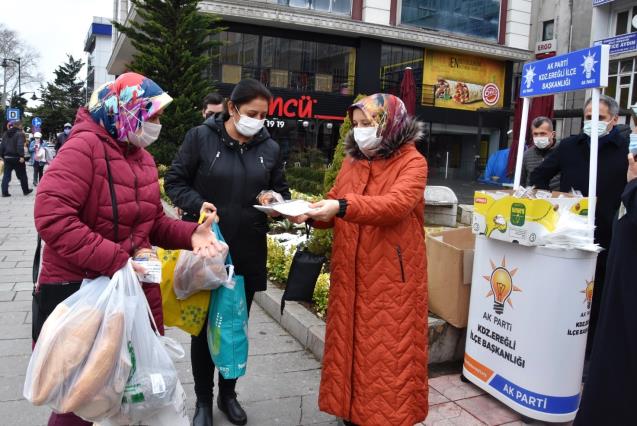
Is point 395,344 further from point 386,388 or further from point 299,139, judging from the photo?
point 299,139

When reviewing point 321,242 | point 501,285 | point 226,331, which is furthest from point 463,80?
point 226,331

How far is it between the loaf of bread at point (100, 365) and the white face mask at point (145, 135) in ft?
2.45

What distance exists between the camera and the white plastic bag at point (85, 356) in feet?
6.31

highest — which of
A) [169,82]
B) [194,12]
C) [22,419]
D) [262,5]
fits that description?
[262,5]

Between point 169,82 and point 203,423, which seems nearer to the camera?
point 203,423

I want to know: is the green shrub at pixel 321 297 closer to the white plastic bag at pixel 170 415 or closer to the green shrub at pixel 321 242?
the green shrub at pixel 321 242

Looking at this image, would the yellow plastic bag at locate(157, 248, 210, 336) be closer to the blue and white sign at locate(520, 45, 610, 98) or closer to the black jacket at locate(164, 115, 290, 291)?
the black jacket at locate(164, 115, 290, 291)

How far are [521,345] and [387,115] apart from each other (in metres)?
1.73

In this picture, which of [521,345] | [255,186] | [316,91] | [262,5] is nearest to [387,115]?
[255,186]

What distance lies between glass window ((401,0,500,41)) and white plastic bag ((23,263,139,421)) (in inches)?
959

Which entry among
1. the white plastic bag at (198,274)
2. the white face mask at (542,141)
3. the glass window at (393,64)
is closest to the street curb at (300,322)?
the white plastic bag at (198,274)

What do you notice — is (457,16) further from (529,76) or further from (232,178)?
(232,178)

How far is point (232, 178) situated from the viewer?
9.73 ft

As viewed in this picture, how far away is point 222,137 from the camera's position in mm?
3002
